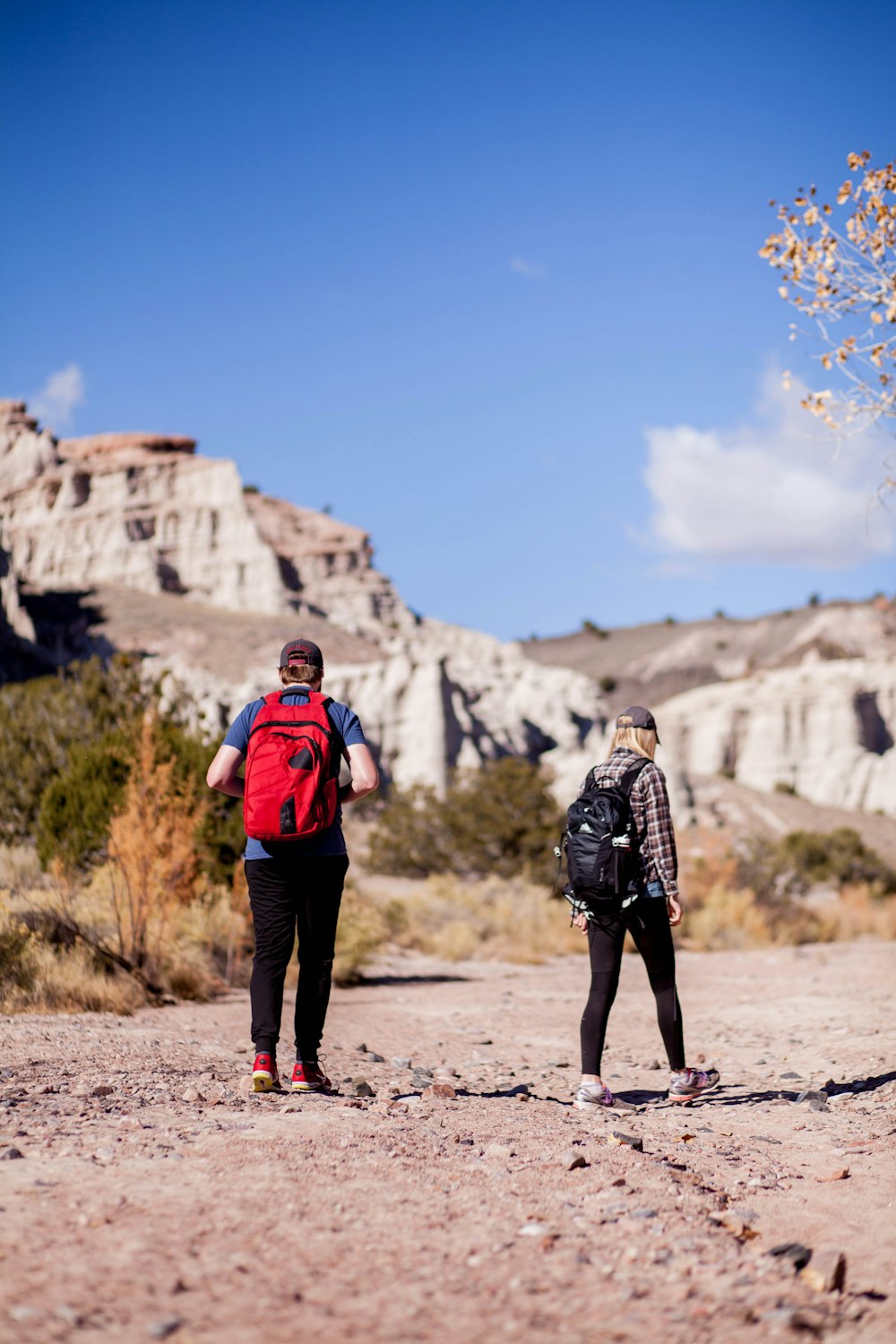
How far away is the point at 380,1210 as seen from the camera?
11.3 feet

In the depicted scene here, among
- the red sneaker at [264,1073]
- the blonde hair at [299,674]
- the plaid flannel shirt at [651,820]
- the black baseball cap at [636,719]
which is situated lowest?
the red sneaker at [264,1073]

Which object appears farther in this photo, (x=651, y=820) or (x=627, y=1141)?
(x=651, y=820)

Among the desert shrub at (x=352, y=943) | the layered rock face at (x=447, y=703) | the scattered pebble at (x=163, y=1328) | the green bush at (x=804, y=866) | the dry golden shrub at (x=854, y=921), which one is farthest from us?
the layered rock face at (x=447, y=703)

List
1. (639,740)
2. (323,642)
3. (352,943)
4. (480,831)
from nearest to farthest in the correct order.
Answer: (639,740)
(352,943)
(480,831)
(323,642)

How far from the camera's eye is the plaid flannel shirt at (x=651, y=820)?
566cm

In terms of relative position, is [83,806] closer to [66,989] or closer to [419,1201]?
[66,989]

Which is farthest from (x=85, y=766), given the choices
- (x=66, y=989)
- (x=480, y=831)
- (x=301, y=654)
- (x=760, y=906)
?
(x=760, y=906)

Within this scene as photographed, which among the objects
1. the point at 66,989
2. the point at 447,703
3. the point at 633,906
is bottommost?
the point at 66,989

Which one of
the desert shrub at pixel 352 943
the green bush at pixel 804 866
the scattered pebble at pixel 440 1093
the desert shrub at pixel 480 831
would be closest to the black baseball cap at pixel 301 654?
the scattered pebble at pixel 440 1093

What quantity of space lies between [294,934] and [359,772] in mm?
782

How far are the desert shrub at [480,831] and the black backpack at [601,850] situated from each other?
55.5 feet

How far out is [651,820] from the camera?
5.72 m

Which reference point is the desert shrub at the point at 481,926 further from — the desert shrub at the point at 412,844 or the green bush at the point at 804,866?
the green bush at the point at 804,866

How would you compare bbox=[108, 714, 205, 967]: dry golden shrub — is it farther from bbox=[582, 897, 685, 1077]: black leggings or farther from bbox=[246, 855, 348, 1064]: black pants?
bbox=[582, 897, 685, 1077]: black leggings
